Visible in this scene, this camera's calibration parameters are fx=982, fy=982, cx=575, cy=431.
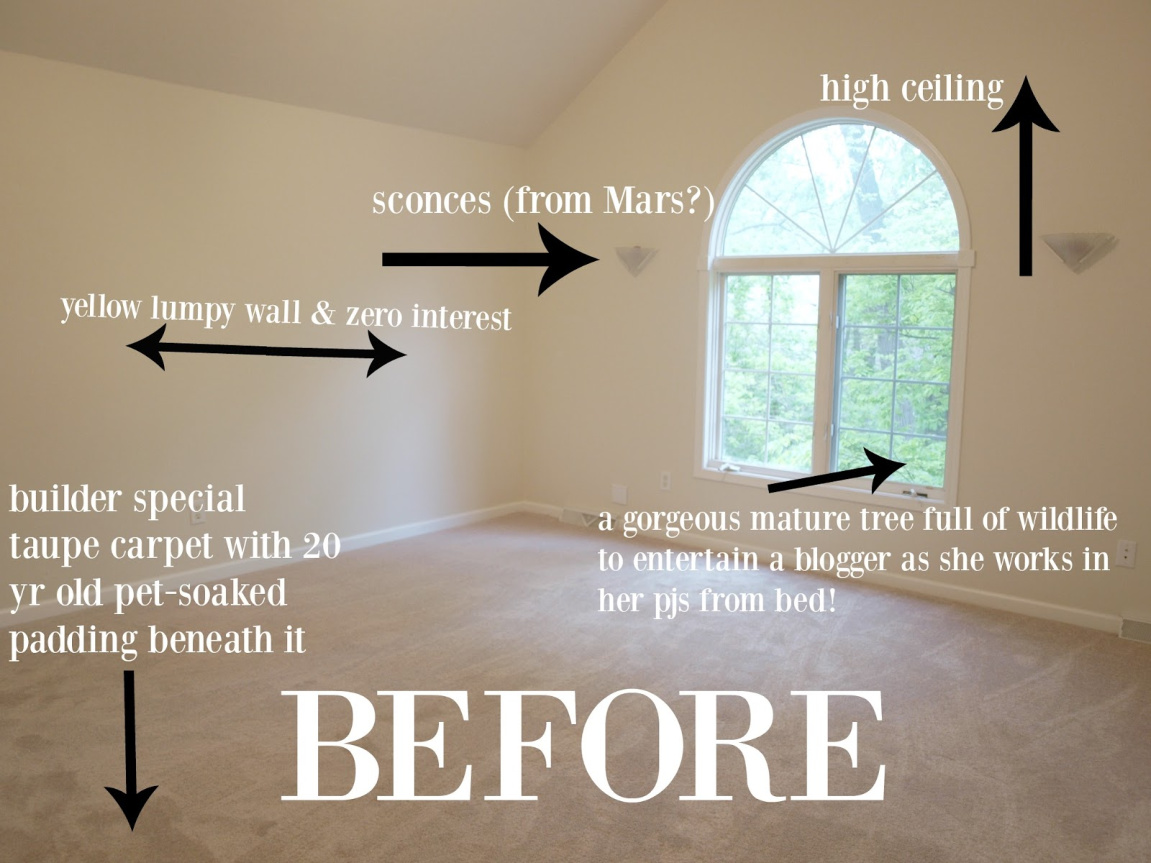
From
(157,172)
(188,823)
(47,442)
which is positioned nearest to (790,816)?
(188,823)

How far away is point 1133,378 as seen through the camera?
3.94m

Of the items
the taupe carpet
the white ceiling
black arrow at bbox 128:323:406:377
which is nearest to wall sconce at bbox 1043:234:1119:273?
the taupe carpet

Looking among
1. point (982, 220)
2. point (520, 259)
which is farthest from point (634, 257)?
point (982, 220)

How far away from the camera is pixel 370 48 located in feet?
15.0

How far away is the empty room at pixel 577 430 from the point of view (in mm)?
2844

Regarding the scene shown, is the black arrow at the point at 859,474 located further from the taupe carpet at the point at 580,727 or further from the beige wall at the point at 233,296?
the beige wall at the point at 233,296

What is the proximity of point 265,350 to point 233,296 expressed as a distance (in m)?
0.29

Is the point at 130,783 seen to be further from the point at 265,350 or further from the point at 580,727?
the point at 265,350

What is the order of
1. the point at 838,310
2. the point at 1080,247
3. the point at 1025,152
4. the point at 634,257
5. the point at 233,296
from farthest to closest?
the point at 634,257 → the point at 838,310 → the point at 233,296 → the point at 1025,152 → the point at 1080,247

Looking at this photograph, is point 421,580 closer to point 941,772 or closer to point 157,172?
point 157,172

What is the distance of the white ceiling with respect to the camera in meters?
3.84

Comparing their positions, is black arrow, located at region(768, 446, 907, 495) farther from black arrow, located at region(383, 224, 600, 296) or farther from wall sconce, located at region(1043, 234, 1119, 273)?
black arrow, located at region(383, 224, 600, 296)

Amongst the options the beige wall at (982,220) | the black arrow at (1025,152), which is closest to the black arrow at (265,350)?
Answer: the beige wall at (982,220)

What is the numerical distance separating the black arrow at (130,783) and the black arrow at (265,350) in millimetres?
1625
